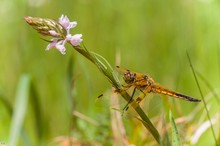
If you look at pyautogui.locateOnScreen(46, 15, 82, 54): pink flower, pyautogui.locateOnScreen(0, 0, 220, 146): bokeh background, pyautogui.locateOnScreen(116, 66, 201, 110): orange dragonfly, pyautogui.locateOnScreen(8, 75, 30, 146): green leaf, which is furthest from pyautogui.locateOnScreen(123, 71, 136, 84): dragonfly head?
pyautogui.locateOnScreen(0, 0, 220, 146): bokeh background

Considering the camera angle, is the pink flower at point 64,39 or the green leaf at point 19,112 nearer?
the pink flower at point 64,39

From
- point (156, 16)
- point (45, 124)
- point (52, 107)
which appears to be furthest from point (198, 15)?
point (45, 124)

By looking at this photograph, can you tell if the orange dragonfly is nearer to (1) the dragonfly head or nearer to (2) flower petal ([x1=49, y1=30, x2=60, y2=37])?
(1) the dragonfly head

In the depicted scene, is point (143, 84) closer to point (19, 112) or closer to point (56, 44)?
point (56, 44)

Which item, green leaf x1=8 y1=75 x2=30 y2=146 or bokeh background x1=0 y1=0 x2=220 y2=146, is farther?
bokeh background x1=0 y1=0 x2=220 y2=146

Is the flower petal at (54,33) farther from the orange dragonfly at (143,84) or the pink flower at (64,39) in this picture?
the orange dragonfly at (143,84)

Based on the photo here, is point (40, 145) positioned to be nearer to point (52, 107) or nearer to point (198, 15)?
point (52, 107)

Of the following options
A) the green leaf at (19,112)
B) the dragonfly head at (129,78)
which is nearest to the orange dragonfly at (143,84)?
the dragonfly head at (129,78)

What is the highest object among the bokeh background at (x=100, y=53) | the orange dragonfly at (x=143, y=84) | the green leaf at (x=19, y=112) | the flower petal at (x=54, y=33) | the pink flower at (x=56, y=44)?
the bokeh background at (x=100, y=53)
